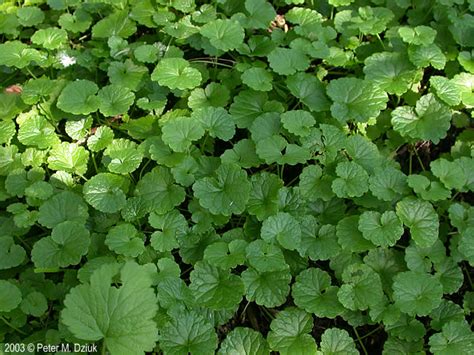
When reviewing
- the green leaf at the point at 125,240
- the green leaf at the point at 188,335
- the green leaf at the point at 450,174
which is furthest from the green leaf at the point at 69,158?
the green leaf at the point at 450,174

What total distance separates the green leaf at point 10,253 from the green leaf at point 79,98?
2.16 feet

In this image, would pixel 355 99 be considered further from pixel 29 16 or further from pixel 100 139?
pixel 29 16

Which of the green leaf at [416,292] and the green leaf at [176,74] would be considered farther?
the green leaf at [176,74]

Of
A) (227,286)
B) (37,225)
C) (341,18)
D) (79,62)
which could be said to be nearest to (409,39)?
(341,18)

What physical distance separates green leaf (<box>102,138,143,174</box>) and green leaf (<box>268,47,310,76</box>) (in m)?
0.77

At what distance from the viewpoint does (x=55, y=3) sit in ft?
9.97

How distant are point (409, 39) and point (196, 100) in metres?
1.07

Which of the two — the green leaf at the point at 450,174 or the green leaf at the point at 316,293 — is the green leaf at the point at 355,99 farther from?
the green leaf at the point at 316,293

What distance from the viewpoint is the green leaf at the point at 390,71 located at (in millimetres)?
2545

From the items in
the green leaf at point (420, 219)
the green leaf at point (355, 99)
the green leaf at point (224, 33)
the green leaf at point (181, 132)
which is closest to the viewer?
the green leaf at point (420, 219)

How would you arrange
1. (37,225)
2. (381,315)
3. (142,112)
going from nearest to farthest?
(381,315) < (37,225) < (142,112)

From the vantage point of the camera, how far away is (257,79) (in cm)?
256

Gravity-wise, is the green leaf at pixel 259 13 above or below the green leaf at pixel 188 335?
above

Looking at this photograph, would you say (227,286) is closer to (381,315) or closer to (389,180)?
(381,315)
